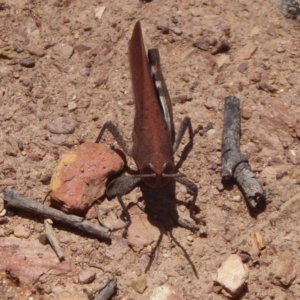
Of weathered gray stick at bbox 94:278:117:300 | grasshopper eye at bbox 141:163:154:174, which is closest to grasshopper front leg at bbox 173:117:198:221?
grasshopper eye at bbox 141:163:154:174

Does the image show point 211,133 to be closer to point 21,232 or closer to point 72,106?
point 72,106

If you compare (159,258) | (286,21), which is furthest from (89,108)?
(286,21)

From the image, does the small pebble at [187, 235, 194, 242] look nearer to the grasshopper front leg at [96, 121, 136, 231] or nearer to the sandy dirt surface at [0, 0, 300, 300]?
the sandy dirt surface at [0, 0, 300, 300]

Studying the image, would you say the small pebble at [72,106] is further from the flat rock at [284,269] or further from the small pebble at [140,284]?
the flat rock at [284,269]

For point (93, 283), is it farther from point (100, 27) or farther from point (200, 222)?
point (100, 27)

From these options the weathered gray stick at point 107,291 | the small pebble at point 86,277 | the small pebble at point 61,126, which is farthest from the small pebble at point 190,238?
the small pebble at point 61,126
